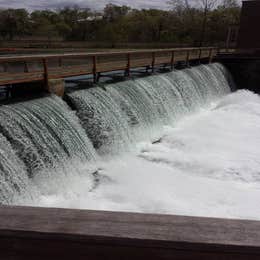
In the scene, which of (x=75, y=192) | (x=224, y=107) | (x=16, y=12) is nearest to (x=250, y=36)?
(x=224, y=107)

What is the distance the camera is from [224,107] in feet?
44.8

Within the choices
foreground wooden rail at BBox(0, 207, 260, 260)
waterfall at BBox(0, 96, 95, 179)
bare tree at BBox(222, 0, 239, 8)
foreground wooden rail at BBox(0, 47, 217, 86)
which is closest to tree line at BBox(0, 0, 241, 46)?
bare tree at BBox(222, 0, 239, 8)

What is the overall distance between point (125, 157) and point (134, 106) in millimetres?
1901

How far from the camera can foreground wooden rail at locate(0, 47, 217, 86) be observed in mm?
6495

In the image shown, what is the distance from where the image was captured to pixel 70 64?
27.7ft

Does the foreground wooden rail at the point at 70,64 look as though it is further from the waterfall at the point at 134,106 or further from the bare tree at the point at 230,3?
the bare tree at the point at 230,3

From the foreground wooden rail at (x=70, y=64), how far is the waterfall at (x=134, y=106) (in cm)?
64

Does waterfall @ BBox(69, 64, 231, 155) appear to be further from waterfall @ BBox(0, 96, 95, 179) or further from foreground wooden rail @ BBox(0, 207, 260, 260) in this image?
foreground wooden rail @ BBox(0, 207, 260, 260)

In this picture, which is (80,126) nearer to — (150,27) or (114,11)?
(150,27)

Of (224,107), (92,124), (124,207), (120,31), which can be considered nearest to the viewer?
(124,207)

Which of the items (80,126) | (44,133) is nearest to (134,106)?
(80,126)

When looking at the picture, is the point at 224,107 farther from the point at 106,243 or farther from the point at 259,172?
the point at 106,243

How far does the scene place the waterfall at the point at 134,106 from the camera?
7566mm

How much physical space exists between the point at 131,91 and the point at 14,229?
8.36 m
